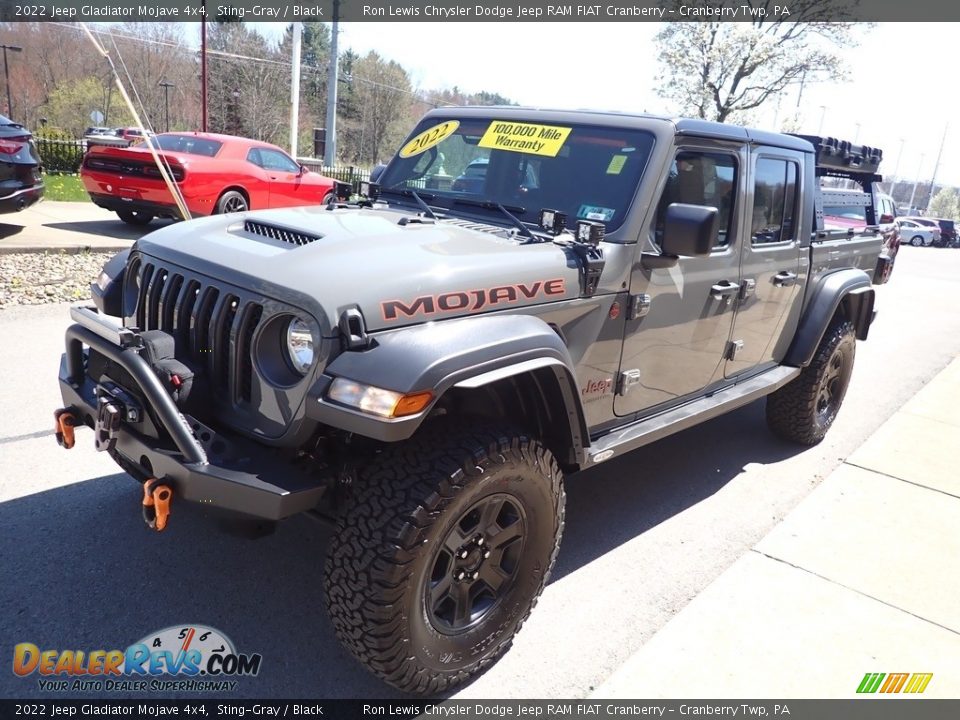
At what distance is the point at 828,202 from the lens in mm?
5480

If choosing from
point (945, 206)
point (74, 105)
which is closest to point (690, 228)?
point (74, 105)

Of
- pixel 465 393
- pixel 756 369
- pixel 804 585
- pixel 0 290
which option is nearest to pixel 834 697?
pixel 804 585

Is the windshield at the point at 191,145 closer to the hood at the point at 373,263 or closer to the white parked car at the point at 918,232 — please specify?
the hood at the point at 373,263

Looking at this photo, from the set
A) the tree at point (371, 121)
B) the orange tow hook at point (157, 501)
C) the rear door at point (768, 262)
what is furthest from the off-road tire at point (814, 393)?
the tree at point (371, 121)

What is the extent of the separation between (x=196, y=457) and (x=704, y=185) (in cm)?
273

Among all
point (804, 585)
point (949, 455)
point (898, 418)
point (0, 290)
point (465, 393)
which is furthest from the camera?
point (0, 290)

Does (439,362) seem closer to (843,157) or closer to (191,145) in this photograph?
(843,157)

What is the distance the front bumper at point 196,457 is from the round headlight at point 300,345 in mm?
321

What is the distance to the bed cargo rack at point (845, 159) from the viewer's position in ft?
16.8

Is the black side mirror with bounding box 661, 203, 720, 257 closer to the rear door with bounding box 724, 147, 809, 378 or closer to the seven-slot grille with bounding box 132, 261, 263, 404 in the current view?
the rear door with bounding box 724, 147, 809, 378

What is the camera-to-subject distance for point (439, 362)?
2.25 m

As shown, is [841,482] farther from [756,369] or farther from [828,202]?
[828,202]

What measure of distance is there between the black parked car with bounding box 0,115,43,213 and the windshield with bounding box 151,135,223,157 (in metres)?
2.44

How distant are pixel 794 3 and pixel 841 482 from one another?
85.7 ft
